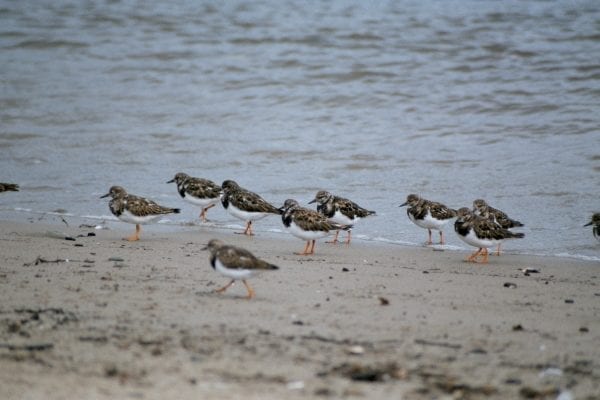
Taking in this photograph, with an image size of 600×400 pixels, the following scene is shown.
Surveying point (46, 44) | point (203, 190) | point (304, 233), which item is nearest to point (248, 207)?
point (203, 190)

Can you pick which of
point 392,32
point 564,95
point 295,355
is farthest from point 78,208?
point 392,32

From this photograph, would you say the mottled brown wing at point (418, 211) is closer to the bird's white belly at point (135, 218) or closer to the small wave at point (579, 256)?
the small wave at point (579, 256)

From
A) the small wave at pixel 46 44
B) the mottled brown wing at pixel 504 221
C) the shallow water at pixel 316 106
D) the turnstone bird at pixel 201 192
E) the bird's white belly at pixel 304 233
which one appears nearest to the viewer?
the bird's white belly at pixel 304 233

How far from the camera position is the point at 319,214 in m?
9.65

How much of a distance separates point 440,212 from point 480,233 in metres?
0.98

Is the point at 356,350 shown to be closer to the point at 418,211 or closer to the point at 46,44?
the point at 418,211

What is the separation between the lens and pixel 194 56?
2138cm

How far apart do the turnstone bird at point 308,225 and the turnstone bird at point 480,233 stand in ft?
4.03

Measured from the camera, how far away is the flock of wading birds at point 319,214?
934 centimetres

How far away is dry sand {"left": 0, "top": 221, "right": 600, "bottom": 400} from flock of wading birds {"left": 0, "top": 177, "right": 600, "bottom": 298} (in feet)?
1.49

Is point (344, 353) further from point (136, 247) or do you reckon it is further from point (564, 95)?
point (564, 95)

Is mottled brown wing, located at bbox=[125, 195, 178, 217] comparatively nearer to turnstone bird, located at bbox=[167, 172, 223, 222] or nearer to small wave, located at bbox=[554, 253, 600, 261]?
turnstone bird, located at bbox=[167, 172, 223, 222]

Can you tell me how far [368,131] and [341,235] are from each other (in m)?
4.84

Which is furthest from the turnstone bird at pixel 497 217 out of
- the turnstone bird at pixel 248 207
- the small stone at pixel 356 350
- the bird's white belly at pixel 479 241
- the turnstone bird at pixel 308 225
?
the small stone at pixel 356 350
